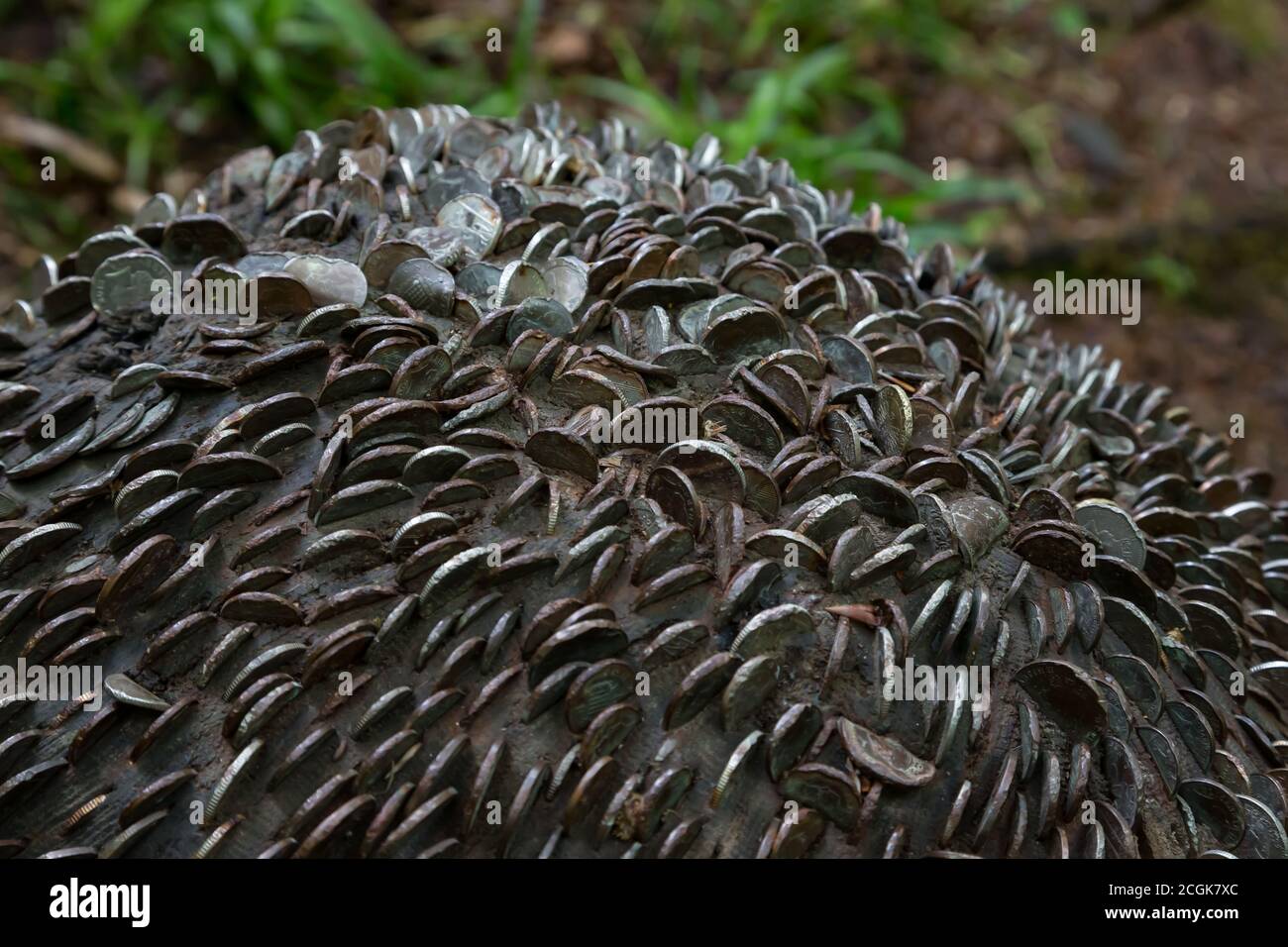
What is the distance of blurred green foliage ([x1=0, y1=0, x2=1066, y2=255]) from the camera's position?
4887mm

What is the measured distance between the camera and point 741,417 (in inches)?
73.7

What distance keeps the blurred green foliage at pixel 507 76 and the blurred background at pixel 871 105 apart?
0.01 metres

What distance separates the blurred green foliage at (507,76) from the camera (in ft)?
16.0

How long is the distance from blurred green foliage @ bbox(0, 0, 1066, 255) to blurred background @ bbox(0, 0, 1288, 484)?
0.04ft

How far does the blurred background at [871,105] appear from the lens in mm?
4902

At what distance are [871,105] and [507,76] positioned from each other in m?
1.71

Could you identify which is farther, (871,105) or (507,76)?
(871,105)

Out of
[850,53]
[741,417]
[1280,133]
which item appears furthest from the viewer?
[1280,133]

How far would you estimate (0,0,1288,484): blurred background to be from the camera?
4902mm

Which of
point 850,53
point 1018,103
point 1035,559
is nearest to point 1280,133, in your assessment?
point 1018,103

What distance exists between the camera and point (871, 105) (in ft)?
18.5

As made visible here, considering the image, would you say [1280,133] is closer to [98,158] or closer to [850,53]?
[850,53]
